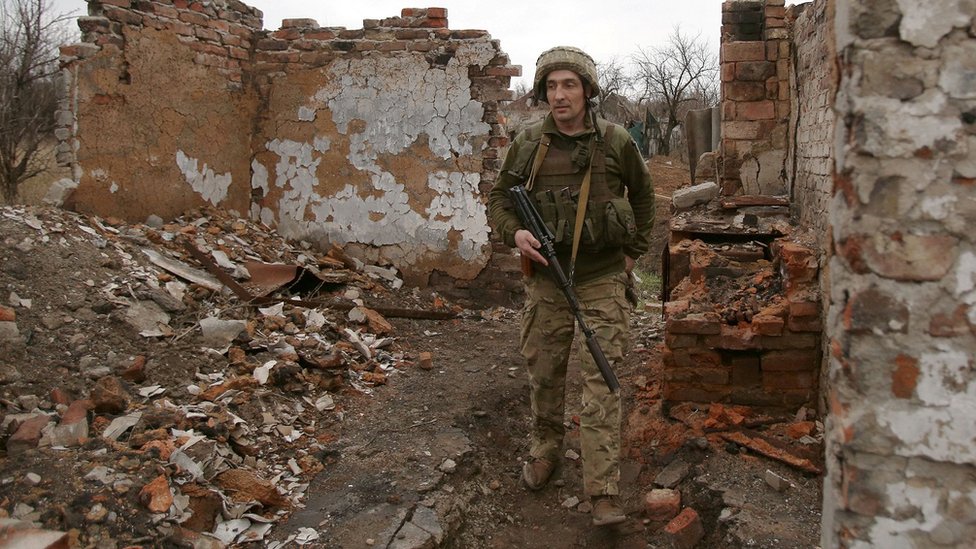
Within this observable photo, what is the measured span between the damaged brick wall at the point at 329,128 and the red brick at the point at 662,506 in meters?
3.81

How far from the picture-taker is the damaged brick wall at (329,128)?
637 centimetres

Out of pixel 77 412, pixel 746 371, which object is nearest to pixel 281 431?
pixel 77 412

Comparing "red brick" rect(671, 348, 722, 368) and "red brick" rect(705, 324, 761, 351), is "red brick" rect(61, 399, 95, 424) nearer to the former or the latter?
"red brick" rect(671, 348, 722, 368)

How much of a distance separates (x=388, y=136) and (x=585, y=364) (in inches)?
165

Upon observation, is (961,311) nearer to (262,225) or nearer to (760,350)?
(760,350)

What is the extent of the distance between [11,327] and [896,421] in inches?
157

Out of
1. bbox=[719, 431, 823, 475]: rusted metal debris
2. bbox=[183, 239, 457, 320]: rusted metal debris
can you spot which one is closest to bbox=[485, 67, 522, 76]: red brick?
bbox=[183, 239, 457, 320]: rusted metal debris

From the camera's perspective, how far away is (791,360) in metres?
3.78

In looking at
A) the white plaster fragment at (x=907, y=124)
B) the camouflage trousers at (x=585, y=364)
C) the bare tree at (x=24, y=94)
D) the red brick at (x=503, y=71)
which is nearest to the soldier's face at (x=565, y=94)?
the camouflage trousers at (x=585, y=364)

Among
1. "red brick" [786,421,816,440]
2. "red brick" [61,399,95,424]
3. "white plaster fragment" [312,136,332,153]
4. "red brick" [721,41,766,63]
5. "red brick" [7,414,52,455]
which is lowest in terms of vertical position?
"red brick" [786,421,816,440]

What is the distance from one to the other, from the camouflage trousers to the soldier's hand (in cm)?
17

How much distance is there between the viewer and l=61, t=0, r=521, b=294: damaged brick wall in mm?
6367

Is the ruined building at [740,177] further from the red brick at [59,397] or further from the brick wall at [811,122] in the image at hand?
the red brick at [59,397]

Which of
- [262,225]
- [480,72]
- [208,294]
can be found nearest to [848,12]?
[208,294]
